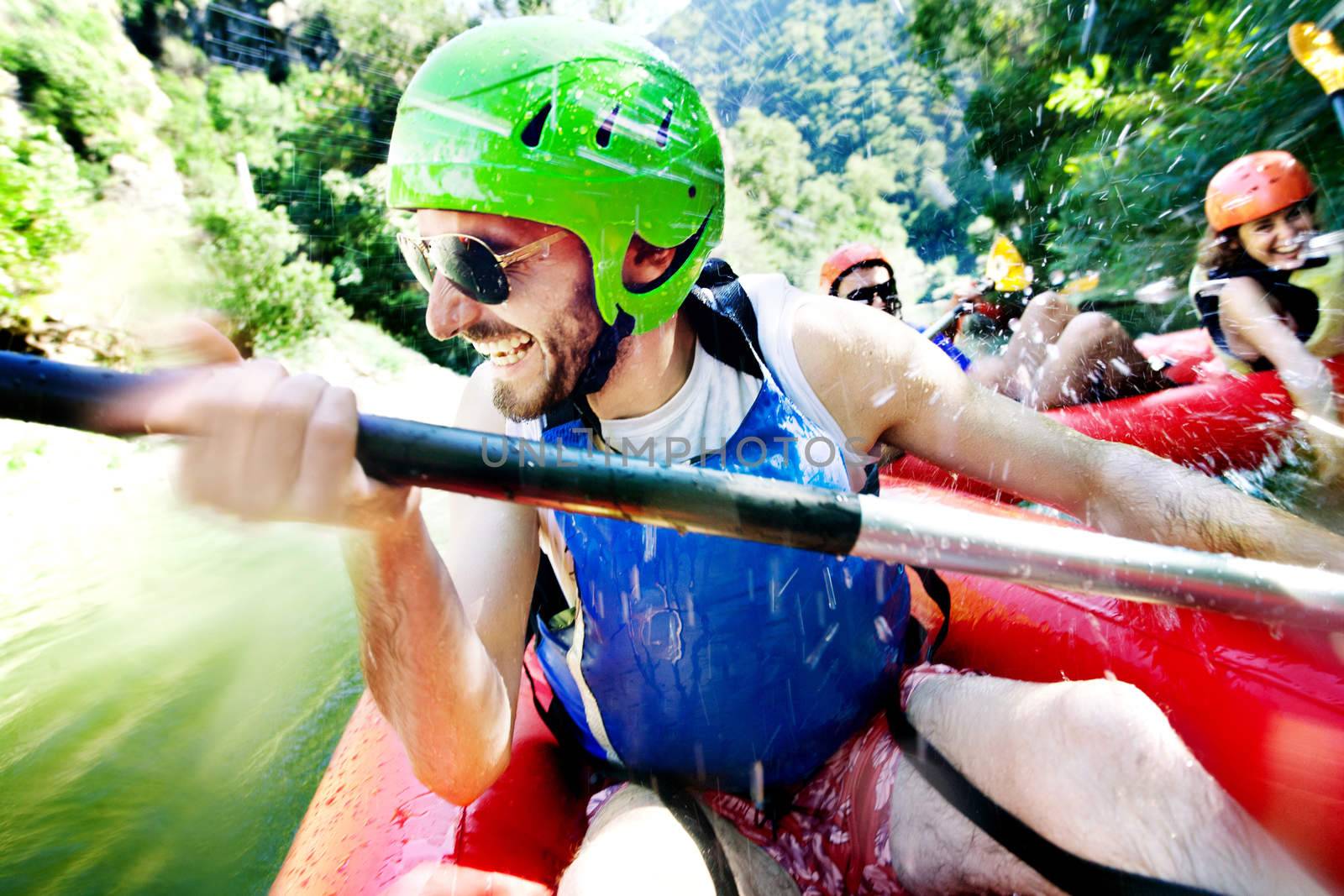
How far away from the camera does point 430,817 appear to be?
179cm

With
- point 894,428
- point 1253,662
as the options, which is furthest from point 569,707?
point 1253,662

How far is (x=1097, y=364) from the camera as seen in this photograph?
4191mm

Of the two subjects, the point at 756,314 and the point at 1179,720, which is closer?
the point at 1179,720

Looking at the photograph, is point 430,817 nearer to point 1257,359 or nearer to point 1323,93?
point 1257,359

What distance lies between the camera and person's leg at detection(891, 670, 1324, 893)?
114 centimetres

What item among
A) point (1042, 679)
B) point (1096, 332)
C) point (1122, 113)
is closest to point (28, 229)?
point (1096, 332)

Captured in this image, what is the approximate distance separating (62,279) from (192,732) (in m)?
8.00

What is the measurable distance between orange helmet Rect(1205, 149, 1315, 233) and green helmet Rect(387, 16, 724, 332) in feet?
11.9

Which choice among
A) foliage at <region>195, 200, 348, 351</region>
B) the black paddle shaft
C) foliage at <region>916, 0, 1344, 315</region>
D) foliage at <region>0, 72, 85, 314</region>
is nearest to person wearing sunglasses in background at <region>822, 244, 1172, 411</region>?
foliage at <region>916, 0, 1344, 315</region>

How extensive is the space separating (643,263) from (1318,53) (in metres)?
5.17

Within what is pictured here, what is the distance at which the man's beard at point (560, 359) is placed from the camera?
1625mm

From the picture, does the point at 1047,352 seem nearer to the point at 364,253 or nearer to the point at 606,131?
the point at 606,131

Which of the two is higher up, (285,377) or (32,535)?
(285,377)

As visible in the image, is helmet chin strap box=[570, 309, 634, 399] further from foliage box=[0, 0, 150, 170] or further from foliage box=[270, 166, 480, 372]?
foliage box=[0, 0, 150, 170]
